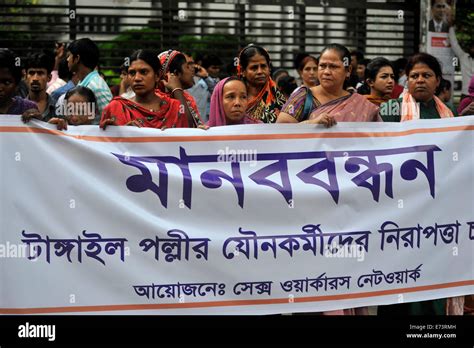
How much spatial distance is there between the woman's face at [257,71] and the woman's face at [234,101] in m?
0.65

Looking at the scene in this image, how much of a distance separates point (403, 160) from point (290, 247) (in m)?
0.92

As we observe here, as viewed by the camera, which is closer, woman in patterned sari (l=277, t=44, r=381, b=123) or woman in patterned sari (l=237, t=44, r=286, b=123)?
woman in patterned sari (l=277, t=44, r=381, b=123)

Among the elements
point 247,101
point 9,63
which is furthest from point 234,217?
point 9,63

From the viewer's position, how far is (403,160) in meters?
6.00

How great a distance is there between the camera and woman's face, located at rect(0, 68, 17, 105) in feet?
20.3

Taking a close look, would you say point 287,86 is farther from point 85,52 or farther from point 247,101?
point 247,101

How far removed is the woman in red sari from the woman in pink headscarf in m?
0.35

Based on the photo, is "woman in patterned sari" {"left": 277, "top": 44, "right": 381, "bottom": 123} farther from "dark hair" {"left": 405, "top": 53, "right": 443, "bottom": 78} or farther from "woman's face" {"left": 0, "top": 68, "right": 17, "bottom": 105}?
"woman's face" {"left": 0, "top": 68, "right": 17, "bottom": 105}

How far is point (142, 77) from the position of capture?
620 cm

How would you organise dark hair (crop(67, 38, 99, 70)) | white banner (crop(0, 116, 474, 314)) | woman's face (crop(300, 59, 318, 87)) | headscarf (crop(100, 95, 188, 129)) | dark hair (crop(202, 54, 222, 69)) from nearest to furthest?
white banner (crop(0, 116, 474, 314))
headscarf (crop(100, 95, 188, 129))
dark hair (crop(67, 38, 99, 70))
woman's face (crop(300, 59, 318, 87))
dark hair (crop(202, 54, 222, 69))

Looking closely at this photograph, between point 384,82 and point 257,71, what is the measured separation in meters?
1.51

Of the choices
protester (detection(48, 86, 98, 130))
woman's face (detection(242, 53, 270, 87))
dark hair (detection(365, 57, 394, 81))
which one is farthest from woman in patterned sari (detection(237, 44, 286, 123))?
dark hair (detection(365, 57, 394, 81))

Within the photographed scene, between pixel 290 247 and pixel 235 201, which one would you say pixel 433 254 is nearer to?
pixel 290 247

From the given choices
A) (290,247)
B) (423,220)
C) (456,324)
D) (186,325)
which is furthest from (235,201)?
(456,324)
